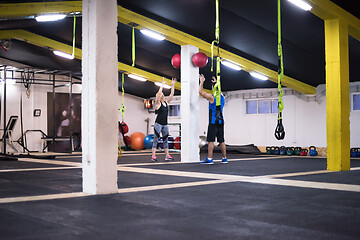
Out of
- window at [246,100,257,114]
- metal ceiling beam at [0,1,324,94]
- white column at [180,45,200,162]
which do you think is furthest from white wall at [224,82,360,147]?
white column at [180,45,200,162]

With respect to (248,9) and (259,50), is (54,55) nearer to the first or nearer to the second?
(259,50)

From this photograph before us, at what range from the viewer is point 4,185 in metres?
4.91

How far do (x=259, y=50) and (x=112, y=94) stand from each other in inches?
288

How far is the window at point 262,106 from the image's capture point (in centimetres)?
1456

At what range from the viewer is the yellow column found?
721cm

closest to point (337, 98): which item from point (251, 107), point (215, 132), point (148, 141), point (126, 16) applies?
point (215, 132)

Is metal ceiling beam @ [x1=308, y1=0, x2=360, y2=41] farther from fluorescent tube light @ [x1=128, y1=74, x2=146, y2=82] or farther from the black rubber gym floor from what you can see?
fluorescent tube light @ [x1=128, y1=74, x2=146, y2=82]

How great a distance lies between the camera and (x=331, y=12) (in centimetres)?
718

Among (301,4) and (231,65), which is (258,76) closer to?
(231,65)

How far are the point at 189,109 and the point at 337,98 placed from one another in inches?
145

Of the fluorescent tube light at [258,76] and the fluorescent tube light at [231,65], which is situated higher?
the fluorescent tube light at [231,65]

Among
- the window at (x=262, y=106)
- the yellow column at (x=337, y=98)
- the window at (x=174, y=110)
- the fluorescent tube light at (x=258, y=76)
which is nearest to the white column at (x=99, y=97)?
the yellow column at (x=337, y=98)

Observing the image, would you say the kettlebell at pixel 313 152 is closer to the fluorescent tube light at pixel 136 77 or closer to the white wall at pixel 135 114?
the fluorescent tube light at pixel 136 77

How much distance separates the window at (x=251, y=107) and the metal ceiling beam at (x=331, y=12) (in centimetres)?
718
